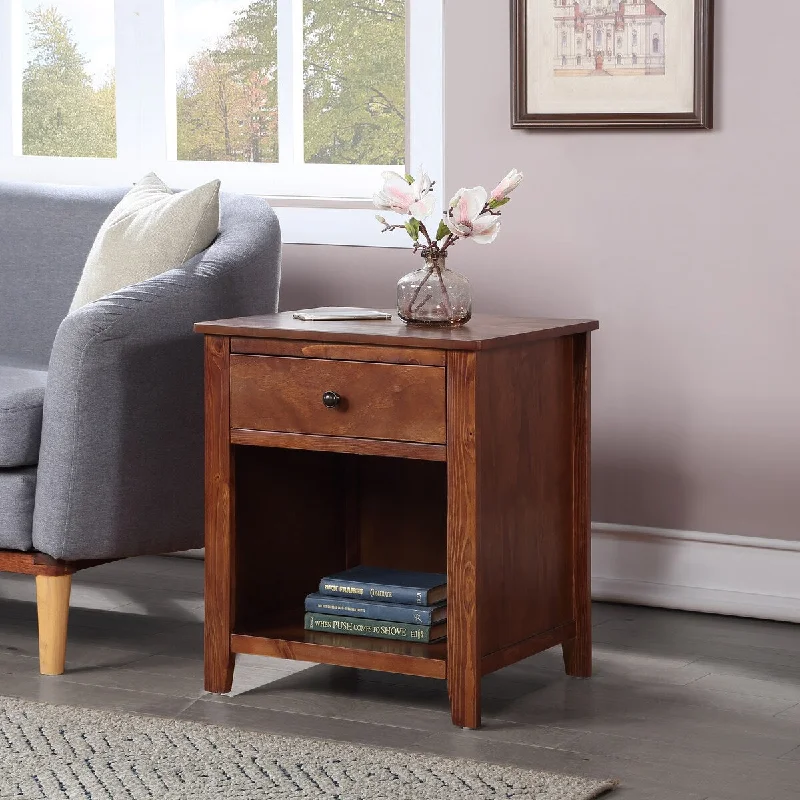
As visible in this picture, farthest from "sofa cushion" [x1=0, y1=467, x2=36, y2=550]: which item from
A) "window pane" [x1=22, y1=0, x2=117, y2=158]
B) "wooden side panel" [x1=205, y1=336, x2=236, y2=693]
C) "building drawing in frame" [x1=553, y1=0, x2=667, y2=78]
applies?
"window pane" [x1=22, y1=0, x2=117, y2=158]

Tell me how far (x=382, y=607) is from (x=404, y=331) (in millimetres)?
447

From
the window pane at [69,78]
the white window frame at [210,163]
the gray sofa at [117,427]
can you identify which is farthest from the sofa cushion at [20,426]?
the window pane at [69,78]

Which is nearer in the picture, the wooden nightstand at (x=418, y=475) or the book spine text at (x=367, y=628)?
the wooden nightstand at (x=418, y=475)

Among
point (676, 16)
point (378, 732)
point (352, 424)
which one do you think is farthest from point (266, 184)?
point (378, 732)

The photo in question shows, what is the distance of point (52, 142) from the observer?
402cm

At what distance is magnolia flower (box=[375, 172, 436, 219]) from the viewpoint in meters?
2.38

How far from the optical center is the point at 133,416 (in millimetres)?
2598

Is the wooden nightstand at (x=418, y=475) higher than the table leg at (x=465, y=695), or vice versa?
the wooden nightstand at (x=418, y=475)

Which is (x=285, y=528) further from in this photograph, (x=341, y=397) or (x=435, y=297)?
(x=435, y=297)

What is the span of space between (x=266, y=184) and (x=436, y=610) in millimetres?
1562

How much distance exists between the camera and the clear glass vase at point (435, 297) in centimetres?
239

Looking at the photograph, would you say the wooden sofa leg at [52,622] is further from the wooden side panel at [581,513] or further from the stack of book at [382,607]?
the wooden side panel at [581,513]

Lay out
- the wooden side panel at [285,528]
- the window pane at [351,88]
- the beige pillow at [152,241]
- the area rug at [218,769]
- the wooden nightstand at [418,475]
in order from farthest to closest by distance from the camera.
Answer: the window pane at [351,88]
the beige pillow at [152,241]
the wooden side panel at [285,528]
the wooden nightstand at [418,475]
the area rug at [218,769]

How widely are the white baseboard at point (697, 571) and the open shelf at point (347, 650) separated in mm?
825
